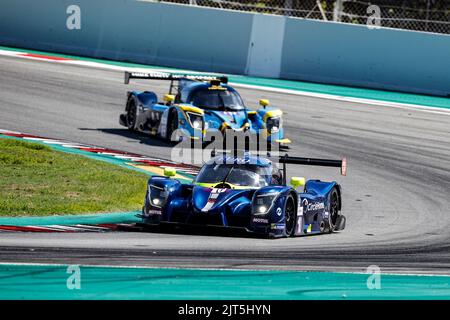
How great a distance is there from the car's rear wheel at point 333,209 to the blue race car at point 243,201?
0.02m

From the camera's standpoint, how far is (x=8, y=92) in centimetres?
2664

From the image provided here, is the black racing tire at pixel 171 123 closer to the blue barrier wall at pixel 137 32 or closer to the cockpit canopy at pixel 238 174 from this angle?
the cockpit canopy at pixel 238 174

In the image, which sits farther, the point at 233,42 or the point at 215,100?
the point at 233,42

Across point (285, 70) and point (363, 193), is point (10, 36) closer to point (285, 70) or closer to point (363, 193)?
point (285, 70)

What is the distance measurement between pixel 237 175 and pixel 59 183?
3742 millimetres

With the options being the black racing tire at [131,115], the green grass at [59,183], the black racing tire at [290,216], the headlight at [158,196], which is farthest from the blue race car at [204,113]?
the black racing tire at [290,216]

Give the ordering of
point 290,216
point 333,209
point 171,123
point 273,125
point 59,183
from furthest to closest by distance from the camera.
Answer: point 171,123 < point 273,125 < point 59,183 < point 333,209 < point 290,216

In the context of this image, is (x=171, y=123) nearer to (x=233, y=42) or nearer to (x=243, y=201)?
(x=243, y=201)

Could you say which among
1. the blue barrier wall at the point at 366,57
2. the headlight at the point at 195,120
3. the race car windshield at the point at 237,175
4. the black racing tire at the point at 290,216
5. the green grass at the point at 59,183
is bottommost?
the green grass at the point at 59,183

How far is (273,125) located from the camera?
21594 millimetres

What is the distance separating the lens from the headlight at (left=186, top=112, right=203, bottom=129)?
69.2 ft

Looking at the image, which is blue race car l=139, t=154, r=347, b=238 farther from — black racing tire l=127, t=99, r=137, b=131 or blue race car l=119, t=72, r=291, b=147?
black racing tire l=127, t=99, r=137, b=131

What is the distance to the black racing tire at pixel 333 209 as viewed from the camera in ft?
49.4

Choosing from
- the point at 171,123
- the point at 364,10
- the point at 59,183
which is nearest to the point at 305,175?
the point at 171,123
